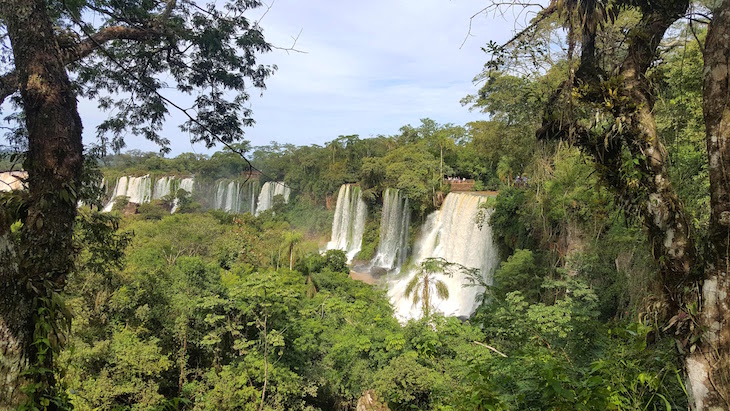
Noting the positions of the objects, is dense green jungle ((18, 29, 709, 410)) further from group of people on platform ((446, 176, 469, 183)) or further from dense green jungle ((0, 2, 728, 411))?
group of people on platform ((446, 176, 469, 183))

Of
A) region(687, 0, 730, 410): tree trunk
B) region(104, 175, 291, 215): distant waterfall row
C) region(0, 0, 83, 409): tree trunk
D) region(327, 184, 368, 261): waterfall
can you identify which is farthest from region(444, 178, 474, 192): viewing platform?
region(0, 0, 83, 409): tree trunk

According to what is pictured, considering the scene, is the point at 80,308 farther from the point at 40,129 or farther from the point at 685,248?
the point at 685,248

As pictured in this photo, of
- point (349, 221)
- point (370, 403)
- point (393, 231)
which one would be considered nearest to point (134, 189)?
point (349, 221)

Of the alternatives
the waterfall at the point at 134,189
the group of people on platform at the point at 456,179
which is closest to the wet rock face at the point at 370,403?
the group of people on platform at the point at 456,179

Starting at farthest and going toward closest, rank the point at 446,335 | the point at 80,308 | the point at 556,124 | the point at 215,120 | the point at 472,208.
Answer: the point at 472,208 → the point at 80,308 → the point at 446,335 → the point at 215,120 → the point at 556,124

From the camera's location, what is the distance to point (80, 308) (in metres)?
8.59

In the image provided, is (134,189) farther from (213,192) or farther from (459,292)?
(459,292)

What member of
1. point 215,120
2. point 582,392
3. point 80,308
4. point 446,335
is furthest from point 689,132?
point 80,308

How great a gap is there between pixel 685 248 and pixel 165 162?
54.5 m

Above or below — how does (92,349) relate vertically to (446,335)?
below

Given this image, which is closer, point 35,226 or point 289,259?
point 35,226

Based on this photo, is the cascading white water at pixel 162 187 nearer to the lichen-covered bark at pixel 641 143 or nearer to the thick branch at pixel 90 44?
the thick branch at pixel 90 44

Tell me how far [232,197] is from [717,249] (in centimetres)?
4057

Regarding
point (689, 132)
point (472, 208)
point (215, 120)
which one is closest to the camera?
point (215, 120)
